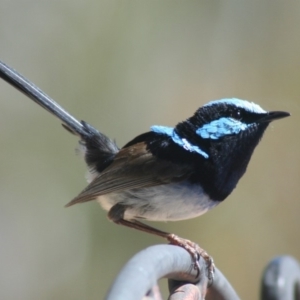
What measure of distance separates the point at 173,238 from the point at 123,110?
253 centimetres

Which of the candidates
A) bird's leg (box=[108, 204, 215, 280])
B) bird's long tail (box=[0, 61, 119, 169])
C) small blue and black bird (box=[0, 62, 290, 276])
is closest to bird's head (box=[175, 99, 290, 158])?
small blue and black bird (box=[0, 62, 290, 276])

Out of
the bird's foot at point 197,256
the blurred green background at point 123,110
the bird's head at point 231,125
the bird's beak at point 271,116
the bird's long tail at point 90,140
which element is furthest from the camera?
the blurred green background at point 123,110

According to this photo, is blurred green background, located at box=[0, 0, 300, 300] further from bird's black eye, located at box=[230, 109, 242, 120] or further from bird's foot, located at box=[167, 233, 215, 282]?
bird's foot, located at box=[167, 233, 215, 282]

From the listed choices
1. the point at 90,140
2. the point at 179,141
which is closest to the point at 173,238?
the point at 179,141

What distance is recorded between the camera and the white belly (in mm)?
2645

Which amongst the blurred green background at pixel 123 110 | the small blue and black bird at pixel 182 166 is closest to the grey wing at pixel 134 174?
the small blue and black bird at pixel 182 166

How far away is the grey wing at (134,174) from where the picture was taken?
107 inches

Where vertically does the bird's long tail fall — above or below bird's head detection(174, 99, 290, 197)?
above

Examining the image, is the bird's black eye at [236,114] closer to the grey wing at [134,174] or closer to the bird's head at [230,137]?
the bird's head at [230,137]

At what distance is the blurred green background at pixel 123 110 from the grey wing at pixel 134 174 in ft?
6.28

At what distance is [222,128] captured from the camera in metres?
2.69

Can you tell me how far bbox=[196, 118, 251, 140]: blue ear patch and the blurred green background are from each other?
221 cm

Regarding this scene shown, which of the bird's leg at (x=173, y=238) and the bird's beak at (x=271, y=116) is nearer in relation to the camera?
the bird's leg at (x=173, y=238)

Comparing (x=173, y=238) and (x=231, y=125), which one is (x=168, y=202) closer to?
(x=173, y=238)
